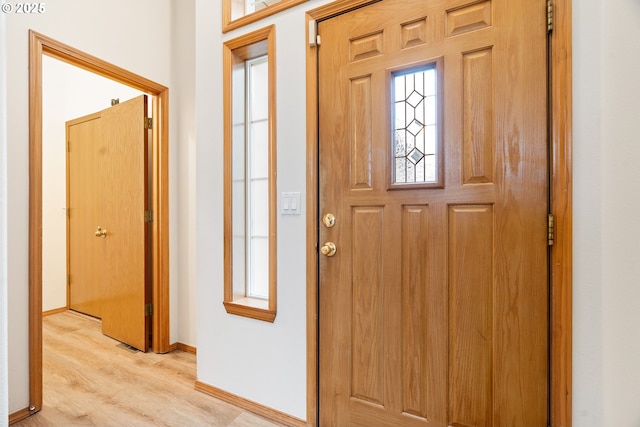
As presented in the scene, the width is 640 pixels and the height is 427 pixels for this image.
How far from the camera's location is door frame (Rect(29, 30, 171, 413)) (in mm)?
1745

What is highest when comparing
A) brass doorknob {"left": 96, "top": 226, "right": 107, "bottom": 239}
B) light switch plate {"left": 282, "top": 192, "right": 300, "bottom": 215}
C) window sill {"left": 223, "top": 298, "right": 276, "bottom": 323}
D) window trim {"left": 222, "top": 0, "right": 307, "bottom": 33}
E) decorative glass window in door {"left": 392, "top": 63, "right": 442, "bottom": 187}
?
window trim {"left": 222, "top": 0, "right": 307, "bottom": 33}

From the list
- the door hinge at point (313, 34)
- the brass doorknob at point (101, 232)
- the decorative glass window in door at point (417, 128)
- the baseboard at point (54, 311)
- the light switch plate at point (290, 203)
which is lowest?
the baseboard at point (54, 311)

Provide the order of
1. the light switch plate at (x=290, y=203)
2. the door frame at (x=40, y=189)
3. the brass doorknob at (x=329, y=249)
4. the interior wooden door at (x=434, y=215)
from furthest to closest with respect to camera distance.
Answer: the door frame at (x=40, y=189), the light switch plate at (x=290, y=203), the brass doorknob at (x=329, y=249), the interior wooden door at (x=434, y=215)

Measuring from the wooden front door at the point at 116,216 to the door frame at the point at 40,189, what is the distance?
10 centimetres

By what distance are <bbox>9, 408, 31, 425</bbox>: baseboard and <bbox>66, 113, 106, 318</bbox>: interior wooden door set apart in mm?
1309

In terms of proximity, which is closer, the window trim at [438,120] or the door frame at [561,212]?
the door frame at [561,212]

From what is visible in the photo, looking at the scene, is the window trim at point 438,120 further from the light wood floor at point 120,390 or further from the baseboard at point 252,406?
the light wood floor at point 120,390

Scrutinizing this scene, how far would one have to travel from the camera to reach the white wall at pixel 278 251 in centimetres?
160

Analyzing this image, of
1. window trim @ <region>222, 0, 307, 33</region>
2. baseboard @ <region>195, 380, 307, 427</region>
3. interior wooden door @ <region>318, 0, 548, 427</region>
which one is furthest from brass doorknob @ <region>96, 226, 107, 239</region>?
interior wooden door @ <region>318, 0, 548, 427</region>

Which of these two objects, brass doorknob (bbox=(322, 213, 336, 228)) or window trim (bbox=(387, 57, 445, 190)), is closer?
window trim (bbox=(387, 57, 445, 190))

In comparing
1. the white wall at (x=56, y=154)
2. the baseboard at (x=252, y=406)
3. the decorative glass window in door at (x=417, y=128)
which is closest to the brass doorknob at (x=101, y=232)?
the white wall at (x=56, y=154)

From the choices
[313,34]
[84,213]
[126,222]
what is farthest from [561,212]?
[84,213]

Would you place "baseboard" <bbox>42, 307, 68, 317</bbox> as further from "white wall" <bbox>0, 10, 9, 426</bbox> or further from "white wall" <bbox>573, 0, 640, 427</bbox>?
"white wall" <bbox>573, 0, 640, 427</bbox>

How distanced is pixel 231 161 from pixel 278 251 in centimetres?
62
